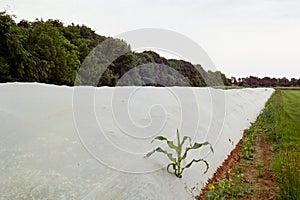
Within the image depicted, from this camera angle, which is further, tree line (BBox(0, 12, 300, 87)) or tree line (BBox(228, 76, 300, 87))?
tree line (BBox(228, 76, 300, 87))

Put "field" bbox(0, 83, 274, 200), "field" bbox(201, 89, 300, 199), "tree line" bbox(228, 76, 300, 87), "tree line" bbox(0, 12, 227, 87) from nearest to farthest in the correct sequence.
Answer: "field" bbox(0, 83, 274, 200) < "field" bbox(201, 89, 300, 199) < "tree line" bbox(0, 12, 227, 87) < "tree line" bbox(228, 76, 300, 87)

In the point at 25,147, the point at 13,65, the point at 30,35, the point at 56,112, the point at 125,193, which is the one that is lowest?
the point at 125,193

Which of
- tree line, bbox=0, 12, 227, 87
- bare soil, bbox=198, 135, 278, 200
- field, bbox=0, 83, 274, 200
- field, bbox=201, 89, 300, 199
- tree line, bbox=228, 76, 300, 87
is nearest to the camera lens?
field, bbox=0, 83, 274, 200

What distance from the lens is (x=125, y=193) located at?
264 centimetres

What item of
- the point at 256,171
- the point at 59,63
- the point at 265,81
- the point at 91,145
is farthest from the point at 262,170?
the point at 265,81

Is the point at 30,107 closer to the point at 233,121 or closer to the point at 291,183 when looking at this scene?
the point at 291,183

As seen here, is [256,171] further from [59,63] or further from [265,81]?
[265,81]

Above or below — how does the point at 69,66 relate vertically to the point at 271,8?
below

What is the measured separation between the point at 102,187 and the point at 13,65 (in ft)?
31.9

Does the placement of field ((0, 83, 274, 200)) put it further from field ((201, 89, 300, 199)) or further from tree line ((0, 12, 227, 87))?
tree line ((0, 12, 227, 87))

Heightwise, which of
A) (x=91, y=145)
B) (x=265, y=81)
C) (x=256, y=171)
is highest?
(x=265, y=81)

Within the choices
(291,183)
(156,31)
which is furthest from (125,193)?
(156,31)

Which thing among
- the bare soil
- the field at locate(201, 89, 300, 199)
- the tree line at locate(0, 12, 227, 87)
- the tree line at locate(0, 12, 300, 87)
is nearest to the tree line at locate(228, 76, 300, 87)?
the tree line at locate(0, 12, 300, 87)

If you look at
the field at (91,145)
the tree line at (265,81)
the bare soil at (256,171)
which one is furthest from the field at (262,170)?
the tree line at (265,81)
